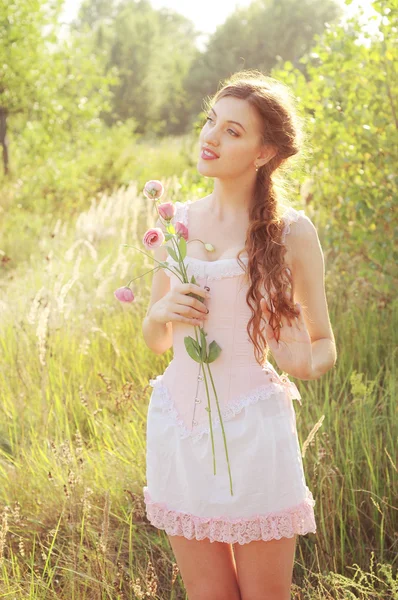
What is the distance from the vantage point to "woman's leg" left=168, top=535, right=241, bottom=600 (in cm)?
199

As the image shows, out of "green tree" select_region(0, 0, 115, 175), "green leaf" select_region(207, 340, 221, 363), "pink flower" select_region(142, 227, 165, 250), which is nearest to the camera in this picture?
"pink flower" select_region(142, 227, 165, 250)

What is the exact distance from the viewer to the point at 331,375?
3.93 metres

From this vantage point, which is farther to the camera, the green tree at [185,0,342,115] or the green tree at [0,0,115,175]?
the green tree at [185,0,342,115]

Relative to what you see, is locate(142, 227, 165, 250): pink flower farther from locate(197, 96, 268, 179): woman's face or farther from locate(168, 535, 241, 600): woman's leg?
locate(168, 535, 241, 600): woman's leg

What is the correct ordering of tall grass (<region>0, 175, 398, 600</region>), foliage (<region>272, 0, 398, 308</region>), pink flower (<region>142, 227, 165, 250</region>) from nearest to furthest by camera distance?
pink flower (<region>142, 227, 165, 250</region>), tall grass (<region>0, 175, 398, 600</region>), foliage (<region>272, 0, 398, 308</region>)

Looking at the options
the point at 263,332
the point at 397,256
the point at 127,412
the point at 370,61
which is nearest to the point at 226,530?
the point at 263,332

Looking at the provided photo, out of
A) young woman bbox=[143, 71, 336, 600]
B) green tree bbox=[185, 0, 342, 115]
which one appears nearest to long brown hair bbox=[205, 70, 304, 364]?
young woman bbox=[143, 71, 336, 600]

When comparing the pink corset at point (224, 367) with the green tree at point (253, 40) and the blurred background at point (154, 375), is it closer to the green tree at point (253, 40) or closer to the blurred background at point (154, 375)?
the blurred background at point (154, 375)

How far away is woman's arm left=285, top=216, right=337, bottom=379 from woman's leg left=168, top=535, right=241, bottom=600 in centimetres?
61

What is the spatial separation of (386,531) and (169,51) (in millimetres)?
33737

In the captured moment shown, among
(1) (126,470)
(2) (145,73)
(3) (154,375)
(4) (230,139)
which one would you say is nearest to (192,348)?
(4) (230,139)

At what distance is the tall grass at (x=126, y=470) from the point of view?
2.68m

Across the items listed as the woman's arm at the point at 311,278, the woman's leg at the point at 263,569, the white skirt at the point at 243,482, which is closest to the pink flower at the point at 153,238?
the woman's arm at the point at 311,278

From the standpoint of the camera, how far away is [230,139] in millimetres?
2049
